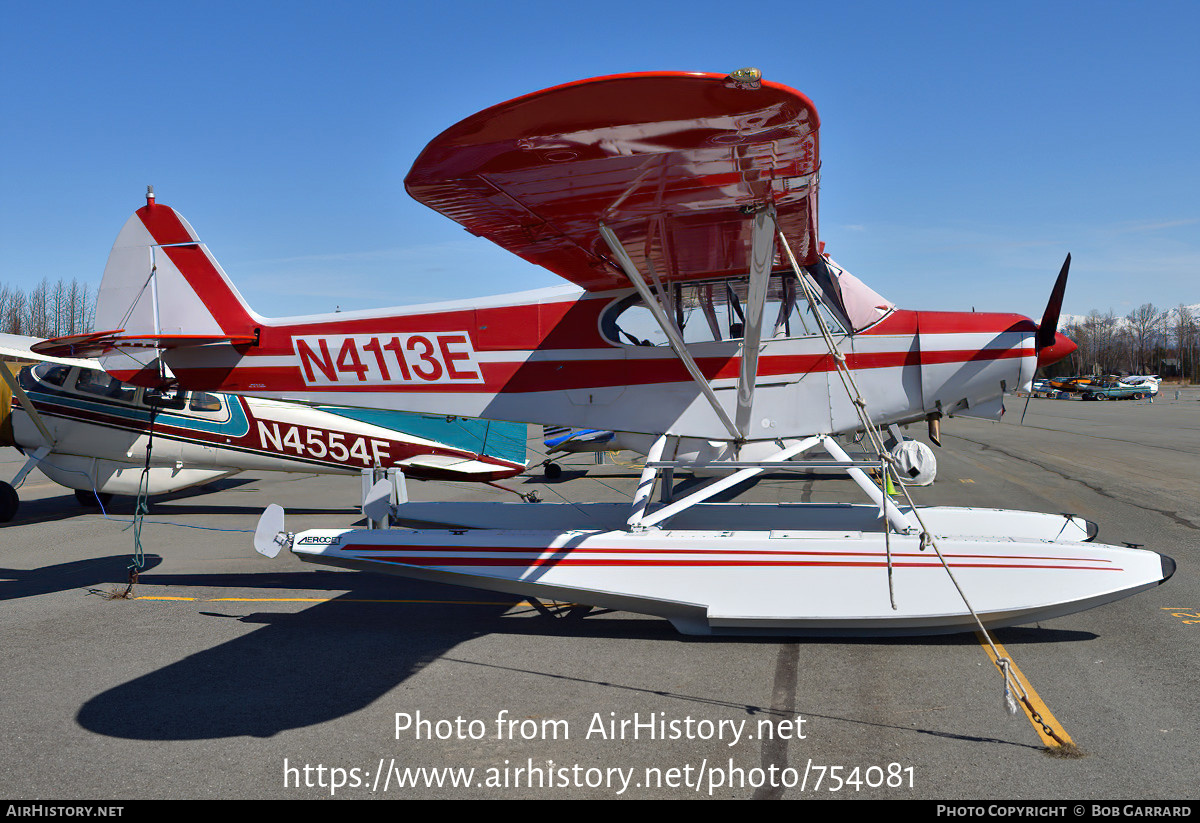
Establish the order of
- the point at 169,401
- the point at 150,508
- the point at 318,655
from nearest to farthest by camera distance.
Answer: the point at 318,655 < the point at 169,401 < the point at 150,508

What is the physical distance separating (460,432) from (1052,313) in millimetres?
8479

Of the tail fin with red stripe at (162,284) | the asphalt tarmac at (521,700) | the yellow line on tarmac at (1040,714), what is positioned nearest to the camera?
the asphalt tarmac at (521,700)

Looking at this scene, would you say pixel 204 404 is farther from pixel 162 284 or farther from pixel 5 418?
pixel 162 284

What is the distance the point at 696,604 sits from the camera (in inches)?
226

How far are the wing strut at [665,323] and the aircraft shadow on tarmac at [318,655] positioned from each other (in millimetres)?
1710

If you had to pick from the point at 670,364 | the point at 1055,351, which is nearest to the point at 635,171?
the point at 670,364

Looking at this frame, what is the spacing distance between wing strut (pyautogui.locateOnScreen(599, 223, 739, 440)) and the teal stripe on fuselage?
5.88 m

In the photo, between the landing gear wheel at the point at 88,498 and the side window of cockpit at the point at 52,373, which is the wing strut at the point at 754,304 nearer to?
the side window of cockpit at the point at 52,373

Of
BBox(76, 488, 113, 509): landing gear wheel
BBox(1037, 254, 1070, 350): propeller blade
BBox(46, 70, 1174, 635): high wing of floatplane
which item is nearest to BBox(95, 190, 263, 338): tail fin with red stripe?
BBox(46, 70, 1174, 635): high wing of floatplane

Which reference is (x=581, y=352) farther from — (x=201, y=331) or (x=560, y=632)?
(x=201, y=331)

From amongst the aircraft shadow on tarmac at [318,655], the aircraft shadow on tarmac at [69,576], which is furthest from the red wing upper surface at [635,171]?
the aircraft shadow on tarmac at [69,576]

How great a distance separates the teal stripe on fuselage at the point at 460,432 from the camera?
12.1 meters

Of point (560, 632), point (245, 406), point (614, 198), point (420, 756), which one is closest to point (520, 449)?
point (245, 406)

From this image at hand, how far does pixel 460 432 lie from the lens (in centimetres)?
1247
